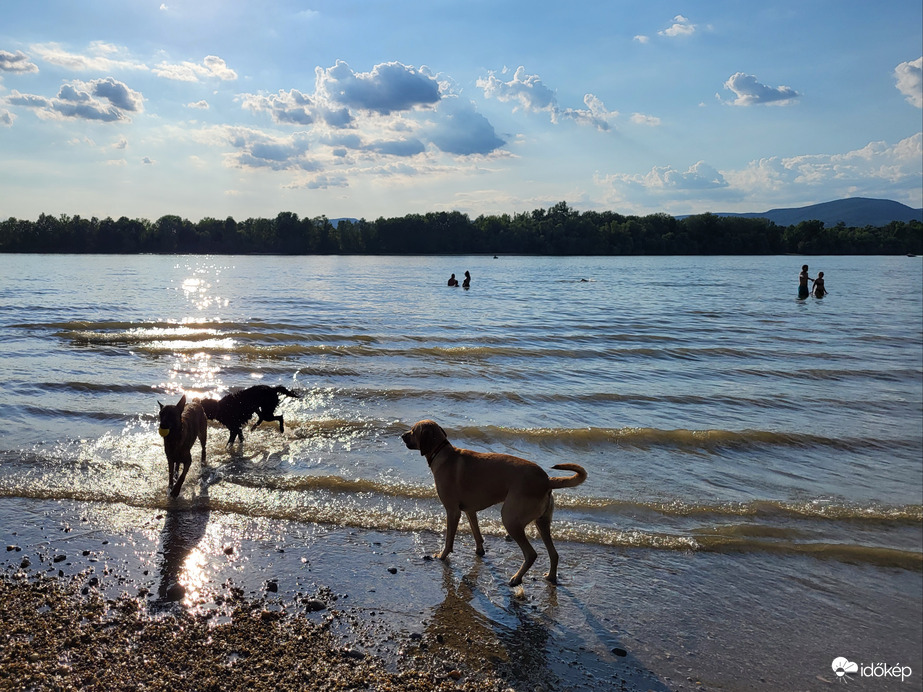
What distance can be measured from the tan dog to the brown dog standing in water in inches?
122

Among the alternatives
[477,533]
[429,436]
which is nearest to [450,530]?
[477,533]

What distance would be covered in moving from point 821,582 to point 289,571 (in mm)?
4784

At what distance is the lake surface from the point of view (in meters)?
7.04

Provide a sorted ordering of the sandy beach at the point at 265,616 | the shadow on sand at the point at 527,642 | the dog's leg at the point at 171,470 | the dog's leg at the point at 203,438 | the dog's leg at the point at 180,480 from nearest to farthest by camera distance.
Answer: the sandy beach at the point at 265,616
the shadow on sand at the point at 527,642
the dog's leg at the point at 180,480
the dog's leg at the point at 171,470
the dog's leg at the point at 203,438

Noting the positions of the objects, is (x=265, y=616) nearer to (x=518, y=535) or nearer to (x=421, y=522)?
(x=518, y=535)

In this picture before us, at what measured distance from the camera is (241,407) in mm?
9508

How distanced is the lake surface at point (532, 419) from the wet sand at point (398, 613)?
0.44 meters

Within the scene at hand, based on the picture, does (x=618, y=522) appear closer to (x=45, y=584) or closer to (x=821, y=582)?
(x=821, y=582)

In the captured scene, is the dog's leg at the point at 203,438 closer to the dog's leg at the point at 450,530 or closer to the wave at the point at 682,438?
the wave at the point at 682,438

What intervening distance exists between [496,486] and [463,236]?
162 m

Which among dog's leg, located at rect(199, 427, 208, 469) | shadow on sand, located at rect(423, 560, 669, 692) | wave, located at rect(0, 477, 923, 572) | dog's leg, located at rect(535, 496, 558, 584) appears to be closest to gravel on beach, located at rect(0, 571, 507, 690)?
shadow on sand, located at rect(423, 560, 669, 692)

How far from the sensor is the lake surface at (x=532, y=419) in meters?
7.04

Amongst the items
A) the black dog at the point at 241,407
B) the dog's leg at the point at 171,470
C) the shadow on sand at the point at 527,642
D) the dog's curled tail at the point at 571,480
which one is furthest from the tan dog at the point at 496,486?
the black dog at the point at 241,407

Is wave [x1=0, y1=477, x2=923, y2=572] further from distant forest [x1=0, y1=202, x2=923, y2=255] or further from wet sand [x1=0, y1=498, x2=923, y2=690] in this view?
distant forest [x1=0, y1=202, x2=923, y2=255]
